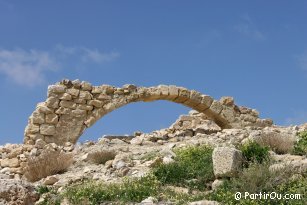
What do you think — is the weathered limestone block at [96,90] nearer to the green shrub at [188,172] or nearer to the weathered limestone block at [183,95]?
the weathered limestone block at [183,95]

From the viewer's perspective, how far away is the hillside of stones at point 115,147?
391 inches

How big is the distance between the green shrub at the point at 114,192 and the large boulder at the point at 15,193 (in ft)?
2.34

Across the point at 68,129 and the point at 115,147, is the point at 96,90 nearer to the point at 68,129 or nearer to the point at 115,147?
the point at 68,129

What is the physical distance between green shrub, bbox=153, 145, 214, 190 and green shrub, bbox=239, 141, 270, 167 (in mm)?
697

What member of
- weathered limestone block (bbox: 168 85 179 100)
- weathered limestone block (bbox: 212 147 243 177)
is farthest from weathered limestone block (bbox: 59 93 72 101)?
weathered limestone block (bbox: 212 147 243 177)

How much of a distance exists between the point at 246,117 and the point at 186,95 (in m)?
2.80

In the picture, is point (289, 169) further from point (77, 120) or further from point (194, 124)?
point (194, 124)

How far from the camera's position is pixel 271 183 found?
9.15 meters

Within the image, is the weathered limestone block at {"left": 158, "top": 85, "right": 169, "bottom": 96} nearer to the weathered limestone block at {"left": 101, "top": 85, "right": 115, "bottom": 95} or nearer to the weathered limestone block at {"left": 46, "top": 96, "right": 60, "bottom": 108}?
the weathered limestone block at {"left": 101, "top": 85, "right": 115, "bottom": 95}

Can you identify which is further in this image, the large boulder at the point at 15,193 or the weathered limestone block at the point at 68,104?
the weathered limestone block at the point at 68,104

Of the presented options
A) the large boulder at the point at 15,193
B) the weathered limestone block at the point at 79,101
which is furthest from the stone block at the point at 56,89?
the large boulder at the point at 15,193

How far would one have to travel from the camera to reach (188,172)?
10.3 m

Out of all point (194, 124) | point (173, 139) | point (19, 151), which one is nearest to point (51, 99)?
point (19, 151)

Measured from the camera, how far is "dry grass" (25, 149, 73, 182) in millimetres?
12375
